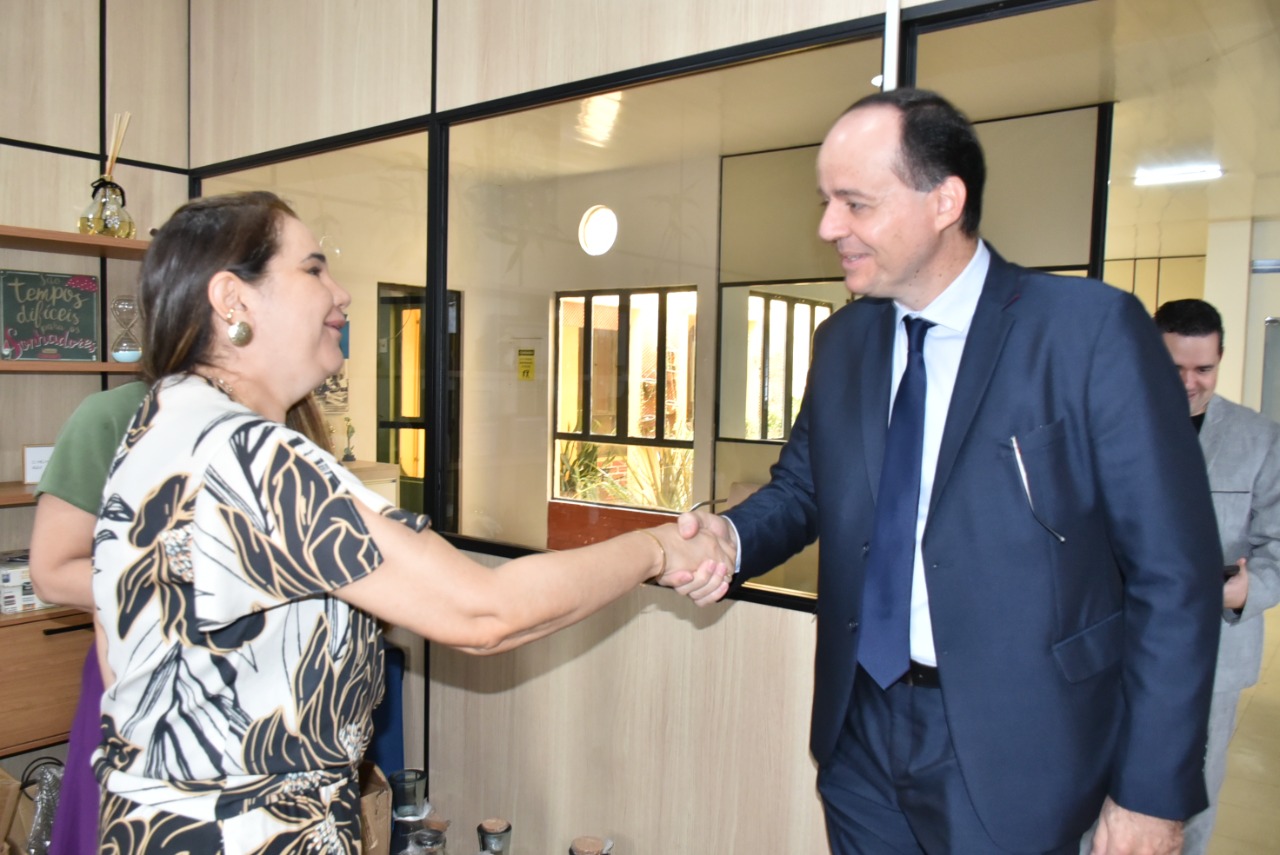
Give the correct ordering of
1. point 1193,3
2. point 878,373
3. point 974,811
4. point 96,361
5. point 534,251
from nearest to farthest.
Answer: point 974,811, point 878,373, point 1193,3, point 96,361, point 534,251

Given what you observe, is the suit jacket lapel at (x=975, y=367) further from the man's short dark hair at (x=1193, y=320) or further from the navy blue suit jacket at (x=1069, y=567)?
the man's short dark hair at (x=1193, y=320)

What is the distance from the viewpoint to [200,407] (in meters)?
1.23

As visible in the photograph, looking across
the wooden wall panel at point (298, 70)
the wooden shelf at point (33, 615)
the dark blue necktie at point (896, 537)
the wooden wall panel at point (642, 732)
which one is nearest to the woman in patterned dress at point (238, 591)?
the dark blue necktie at point (896, 537)

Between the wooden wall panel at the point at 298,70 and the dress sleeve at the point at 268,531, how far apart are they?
2.35 meters

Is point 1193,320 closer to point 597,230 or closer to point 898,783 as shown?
point 898,783

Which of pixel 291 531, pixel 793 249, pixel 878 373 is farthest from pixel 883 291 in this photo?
pixel 793 249

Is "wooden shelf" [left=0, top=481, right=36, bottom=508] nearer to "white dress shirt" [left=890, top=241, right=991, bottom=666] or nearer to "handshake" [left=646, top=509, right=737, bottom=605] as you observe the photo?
"handshake" [left=646, top=509, right=737, bottom=605]

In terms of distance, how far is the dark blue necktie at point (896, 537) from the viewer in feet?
4.87

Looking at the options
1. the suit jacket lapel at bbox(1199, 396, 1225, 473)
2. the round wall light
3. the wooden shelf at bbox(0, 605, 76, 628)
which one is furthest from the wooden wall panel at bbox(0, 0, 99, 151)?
the suit jacket lapel at bbox(1199, 396, 1225, 473)

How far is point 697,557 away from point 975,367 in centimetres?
67

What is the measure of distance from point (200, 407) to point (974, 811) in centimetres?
131

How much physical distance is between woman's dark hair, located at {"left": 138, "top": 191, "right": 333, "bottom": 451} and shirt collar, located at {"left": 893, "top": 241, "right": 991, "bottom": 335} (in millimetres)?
1104

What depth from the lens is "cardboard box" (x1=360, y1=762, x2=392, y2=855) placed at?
111 inches

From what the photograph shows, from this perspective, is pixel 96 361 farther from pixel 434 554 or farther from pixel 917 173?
pixel 917 173
